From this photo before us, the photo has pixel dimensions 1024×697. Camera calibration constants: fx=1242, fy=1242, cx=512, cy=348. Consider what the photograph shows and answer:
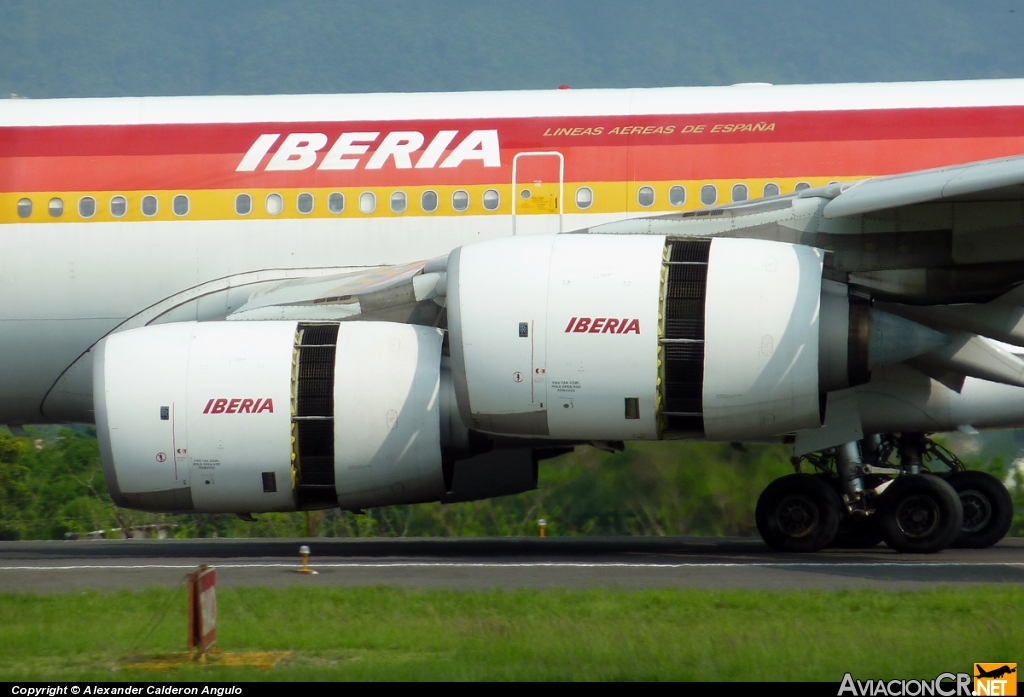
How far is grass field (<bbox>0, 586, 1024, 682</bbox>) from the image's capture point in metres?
5.86

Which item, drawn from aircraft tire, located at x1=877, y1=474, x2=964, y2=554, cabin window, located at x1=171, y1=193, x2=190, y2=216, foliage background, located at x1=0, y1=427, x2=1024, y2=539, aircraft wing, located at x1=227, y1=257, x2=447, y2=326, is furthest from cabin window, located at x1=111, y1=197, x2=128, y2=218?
aircraft tire, located at x1=877, y1=474, x2=964, y2=554

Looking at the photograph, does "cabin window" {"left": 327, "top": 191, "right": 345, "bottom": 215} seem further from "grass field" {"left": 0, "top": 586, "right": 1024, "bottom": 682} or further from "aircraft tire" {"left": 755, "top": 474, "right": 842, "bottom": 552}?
"grass field" {"left": 0, "top": 586, "right": 1024, "bottom": 682}

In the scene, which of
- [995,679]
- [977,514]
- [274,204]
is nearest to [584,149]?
[274,204]

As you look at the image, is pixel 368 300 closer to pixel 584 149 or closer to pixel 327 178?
pixel 327 178

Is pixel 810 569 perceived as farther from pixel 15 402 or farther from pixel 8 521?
pixel 8 521

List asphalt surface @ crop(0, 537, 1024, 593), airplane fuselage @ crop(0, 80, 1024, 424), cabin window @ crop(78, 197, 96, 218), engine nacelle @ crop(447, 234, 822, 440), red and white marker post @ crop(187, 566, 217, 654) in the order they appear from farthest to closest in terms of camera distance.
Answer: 1. cabin window @ crop(78, 197, 96, 218)
2. airplane fuselage @ crop(0, 80, 1024, 424)
3. engine nacelle @ crop(447, 234, 822, 440)
4. asphalt surface @ crop(0, 537, 1024, 593)
5. red and white marker post @ crop(187, 566, 217, 654)

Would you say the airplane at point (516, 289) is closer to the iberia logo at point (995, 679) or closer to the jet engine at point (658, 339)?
the jet engine at point (658, 339)

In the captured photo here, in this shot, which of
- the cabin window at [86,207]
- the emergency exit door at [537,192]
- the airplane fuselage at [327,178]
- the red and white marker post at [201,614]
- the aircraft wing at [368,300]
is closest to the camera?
the red and white marker post at [201,614]

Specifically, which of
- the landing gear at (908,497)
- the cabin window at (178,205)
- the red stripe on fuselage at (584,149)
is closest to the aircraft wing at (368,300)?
the red stripe on fuselage at (584,149)

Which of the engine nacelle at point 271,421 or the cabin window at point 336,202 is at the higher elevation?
the cabin window at point 336,202

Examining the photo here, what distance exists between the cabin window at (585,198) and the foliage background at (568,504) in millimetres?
3145

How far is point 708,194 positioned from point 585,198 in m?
1.27

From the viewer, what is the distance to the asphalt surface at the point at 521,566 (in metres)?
9.44

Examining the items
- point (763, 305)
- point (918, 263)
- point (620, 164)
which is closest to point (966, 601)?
point (763, 305)
